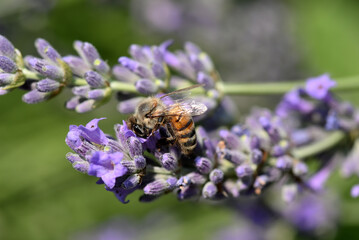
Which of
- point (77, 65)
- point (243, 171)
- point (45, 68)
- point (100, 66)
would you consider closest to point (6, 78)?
point (45, 68)

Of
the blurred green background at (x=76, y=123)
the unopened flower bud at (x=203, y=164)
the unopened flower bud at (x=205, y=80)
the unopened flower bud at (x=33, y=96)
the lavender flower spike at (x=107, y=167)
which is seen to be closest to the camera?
the lavender flower spike at (x=107, y=167)

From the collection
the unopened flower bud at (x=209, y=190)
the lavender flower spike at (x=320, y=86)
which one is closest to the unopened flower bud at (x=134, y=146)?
the unopened flower bud at (x=209, y=190)

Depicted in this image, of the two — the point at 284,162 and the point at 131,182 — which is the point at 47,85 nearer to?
the point at 131,182

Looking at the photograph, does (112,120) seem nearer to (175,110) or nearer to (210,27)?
(210,27)

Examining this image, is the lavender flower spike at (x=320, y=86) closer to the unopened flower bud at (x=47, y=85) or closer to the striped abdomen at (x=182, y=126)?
the striped abdomen at (x=182, y=126)

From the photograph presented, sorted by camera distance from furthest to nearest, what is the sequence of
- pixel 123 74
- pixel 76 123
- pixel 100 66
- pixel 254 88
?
1. pixel 76 123
2. pixel 254 88
3. pixel 123 74
4. pixel 100 66
